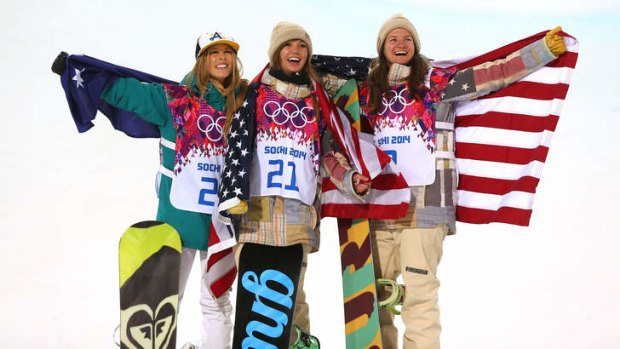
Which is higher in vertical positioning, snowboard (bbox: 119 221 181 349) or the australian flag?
the australian flag

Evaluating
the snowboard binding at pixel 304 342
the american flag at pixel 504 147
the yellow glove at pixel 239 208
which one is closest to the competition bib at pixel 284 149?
the yellow glove at pixel 239 208

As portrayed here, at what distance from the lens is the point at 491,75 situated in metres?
4.09

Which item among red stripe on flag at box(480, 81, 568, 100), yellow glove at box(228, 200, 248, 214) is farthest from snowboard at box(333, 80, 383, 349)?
red stripe on flag at box(480, 81, 568, 100)

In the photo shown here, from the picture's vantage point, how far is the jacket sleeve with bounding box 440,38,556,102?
13.3 feet

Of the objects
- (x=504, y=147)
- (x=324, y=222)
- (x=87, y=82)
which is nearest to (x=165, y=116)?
(x=87, y=82)

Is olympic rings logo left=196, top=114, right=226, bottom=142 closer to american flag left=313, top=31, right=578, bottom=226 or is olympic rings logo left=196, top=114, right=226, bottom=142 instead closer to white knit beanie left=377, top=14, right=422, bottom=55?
american flag left=313, top=31, right=578, bottom=226

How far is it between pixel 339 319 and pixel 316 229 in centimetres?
128

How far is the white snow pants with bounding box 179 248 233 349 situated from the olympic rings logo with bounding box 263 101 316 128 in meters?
0.68

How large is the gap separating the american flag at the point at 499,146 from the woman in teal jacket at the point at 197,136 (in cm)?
50

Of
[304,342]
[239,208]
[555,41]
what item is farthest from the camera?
[304,342]

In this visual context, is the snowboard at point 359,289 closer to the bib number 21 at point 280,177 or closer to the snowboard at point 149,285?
the bib number 21 at point 280,177

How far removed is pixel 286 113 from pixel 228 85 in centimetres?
32

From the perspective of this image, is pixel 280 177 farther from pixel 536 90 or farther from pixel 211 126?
pixel 536 90

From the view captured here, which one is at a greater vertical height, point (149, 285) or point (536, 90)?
point (536, 90)
